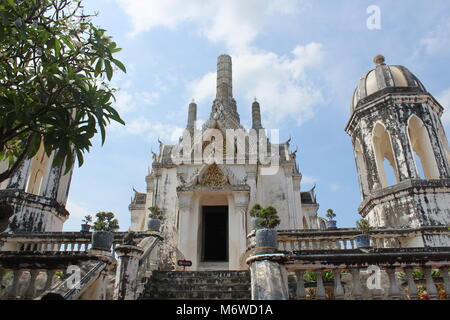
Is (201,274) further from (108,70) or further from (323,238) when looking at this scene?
(108,70)

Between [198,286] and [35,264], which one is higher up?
[35,264]

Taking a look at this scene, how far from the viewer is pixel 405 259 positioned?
5500 millimetres

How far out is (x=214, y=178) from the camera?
14.6m

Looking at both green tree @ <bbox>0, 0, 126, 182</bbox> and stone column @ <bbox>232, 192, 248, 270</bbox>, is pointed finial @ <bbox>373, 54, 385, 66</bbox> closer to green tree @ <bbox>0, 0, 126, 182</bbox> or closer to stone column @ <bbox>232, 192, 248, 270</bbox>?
stone column @ <bbox>232, 192, 248, 270</bbox>

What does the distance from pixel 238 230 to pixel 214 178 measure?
7.96 feet

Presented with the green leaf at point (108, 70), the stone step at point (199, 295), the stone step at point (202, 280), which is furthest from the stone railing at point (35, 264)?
the green leaf at point (108, 70)

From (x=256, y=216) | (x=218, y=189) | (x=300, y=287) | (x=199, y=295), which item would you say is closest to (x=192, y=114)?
(x=218, y=189)

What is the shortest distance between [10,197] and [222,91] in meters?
14.6

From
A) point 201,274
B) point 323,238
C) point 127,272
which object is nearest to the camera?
point 127,272

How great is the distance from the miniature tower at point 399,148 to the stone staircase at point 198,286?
18.2 ft

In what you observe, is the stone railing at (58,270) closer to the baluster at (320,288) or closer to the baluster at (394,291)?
the baluster at (320,288)

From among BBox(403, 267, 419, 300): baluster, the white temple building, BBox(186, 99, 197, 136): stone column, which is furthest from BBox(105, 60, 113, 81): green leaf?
BBox(186, 99, 197, 136): stone column

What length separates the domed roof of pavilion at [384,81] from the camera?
1334 centimetres
